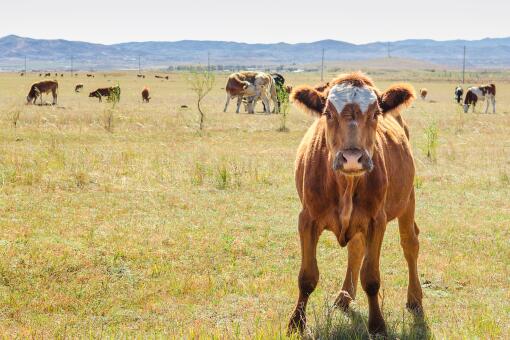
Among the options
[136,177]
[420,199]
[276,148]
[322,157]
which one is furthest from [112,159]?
[322,157]

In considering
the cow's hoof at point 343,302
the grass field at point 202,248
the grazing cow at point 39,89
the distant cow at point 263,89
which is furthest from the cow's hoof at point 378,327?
the grazing cow at point 39,89

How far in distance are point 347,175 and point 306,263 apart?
1.23 meters

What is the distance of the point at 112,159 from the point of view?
16.2m

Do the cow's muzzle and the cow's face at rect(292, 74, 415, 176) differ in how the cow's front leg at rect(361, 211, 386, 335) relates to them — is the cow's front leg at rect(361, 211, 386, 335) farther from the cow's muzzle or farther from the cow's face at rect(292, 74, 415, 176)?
the cow's muzzle

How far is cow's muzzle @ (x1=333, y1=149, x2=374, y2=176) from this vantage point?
4.78m

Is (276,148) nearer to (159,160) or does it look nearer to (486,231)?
(159,160)

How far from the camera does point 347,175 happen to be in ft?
16.3

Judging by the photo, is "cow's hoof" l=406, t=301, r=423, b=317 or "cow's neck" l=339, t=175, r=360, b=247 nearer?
"cow's neck" l=339, t=175, r=360, b=247

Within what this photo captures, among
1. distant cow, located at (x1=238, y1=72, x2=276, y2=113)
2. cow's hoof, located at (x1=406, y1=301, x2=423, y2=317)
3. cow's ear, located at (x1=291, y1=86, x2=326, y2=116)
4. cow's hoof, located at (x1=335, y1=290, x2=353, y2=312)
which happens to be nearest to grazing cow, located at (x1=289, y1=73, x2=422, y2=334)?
cow's ear, located at (x1=291, y1=86, x2=326, y2=116)

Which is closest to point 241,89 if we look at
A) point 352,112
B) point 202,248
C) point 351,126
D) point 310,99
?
point 202,248

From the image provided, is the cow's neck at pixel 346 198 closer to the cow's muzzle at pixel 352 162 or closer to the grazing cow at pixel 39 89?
the cow's muzzle at pixel 352 162

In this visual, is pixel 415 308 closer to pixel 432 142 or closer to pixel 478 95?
pixel 432 142

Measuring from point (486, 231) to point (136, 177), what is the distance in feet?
25.0

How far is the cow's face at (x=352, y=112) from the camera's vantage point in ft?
15.9
